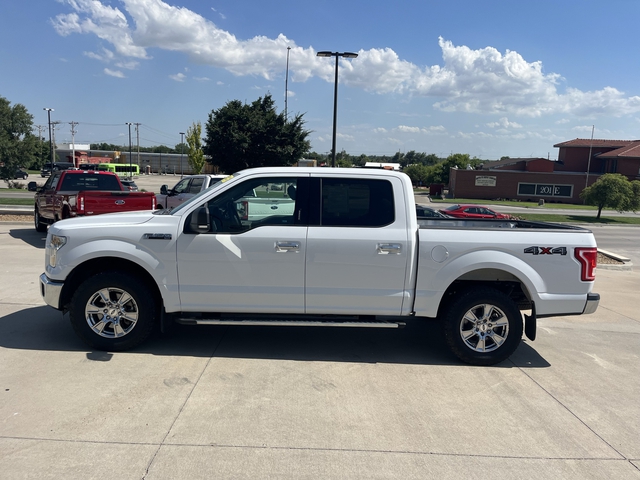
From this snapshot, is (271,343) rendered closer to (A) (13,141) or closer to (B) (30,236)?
(B) (30,236)

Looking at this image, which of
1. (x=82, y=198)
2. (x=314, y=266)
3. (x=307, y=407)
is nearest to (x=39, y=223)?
(x=82, y=198)

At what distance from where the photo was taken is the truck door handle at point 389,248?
509 cm

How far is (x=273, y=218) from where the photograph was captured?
5254mm

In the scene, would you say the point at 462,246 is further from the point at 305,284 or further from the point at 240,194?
the point at 240,194

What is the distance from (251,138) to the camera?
1316 inches

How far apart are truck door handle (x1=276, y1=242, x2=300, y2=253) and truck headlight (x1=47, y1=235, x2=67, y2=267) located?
217 centimetres

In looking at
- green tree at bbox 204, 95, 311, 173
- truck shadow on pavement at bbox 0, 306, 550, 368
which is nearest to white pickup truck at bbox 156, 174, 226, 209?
truck shadow on pavement at bbox 0, 306, 550, 368

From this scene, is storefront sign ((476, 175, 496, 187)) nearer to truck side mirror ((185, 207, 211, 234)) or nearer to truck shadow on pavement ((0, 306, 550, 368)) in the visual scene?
truck shadow on pavement ((0, 306, 550, 368))

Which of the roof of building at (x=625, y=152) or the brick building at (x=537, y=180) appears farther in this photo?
the roof of building at (x=625, y=152)

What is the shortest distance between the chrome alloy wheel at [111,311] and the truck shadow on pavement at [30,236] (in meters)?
7.91

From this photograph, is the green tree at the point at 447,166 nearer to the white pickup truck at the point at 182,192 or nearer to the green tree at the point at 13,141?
the green tree at the point at 13,141

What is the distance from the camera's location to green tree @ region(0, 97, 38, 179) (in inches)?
1563

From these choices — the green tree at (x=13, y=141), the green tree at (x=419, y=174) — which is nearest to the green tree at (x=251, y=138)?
the green tree at (x=13, y=141)

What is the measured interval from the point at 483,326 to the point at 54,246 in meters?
4.48
